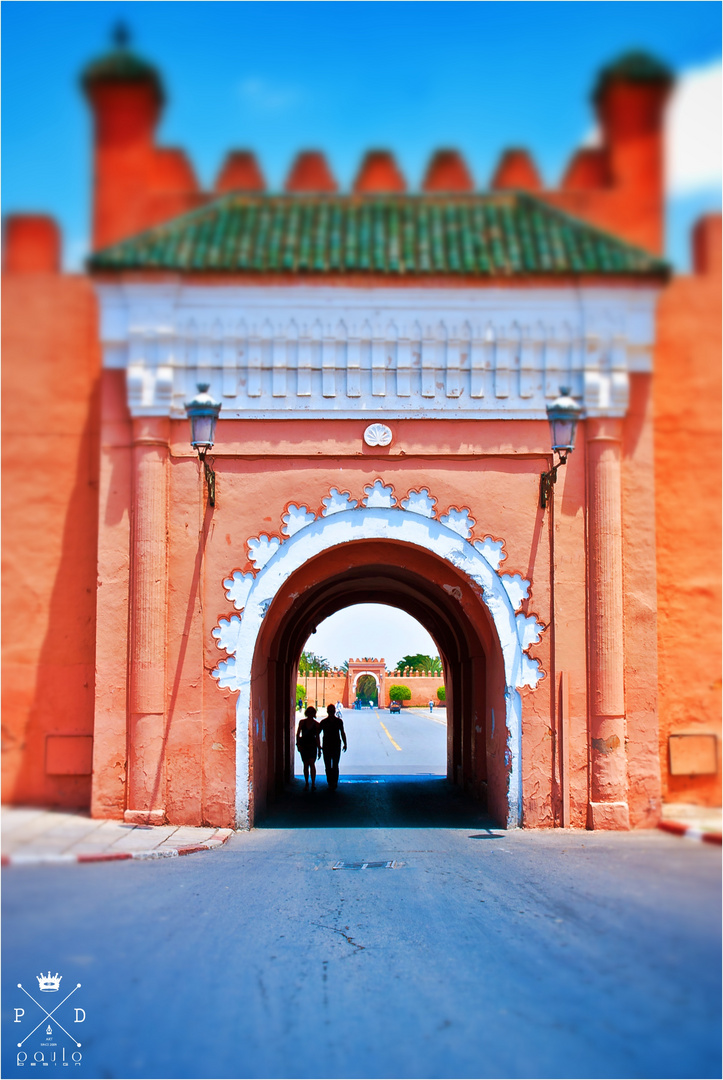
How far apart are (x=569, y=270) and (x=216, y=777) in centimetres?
588

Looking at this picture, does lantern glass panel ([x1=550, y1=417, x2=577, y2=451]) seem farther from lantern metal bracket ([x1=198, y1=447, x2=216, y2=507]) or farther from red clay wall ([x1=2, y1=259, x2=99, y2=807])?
red clay wall ([x1=2, y1=259, x2=99, y2=807])

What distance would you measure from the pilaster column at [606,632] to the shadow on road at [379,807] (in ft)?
→ 3.70

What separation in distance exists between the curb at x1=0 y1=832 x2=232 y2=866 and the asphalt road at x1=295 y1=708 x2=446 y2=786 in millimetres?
8494

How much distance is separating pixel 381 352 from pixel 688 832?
5.22m

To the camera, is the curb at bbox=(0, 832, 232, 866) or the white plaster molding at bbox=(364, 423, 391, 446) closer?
the curb at bbox=(0, 832, 232, 866)

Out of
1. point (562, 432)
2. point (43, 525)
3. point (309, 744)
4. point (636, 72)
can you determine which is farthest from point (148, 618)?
point (309, 744)

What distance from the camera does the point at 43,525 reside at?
7668 millimetres

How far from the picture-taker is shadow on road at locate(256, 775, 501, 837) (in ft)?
32.8

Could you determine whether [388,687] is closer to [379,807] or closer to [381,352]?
[379,807]

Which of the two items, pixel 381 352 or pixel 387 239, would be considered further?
pixel 387 239

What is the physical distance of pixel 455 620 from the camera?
13273 millimetres

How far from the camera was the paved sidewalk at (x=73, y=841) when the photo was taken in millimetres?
3922

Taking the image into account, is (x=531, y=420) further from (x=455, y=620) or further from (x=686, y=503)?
(x=455, y=620)

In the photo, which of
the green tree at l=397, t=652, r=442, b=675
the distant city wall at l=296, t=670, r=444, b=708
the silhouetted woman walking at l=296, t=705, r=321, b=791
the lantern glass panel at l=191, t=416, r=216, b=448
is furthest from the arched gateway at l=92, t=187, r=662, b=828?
the green tree at l=397, t=652, r=442, b=675
